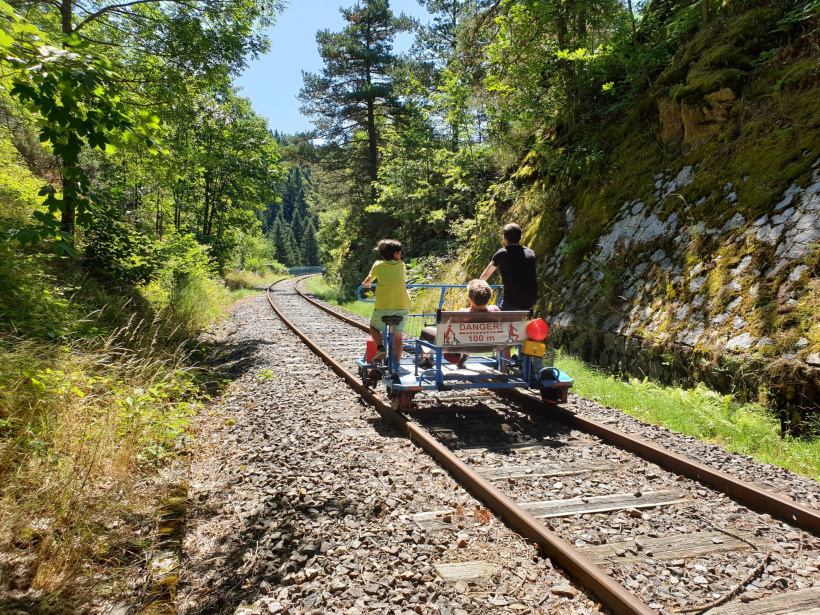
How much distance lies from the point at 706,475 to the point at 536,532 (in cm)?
183

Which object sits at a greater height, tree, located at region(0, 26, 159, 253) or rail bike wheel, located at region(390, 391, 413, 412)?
tree, located at region(0, 26, 159, 253)

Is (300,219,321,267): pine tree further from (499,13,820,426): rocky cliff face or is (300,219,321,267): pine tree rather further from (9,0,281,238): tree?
(499,13,820,426): rocky cliff face

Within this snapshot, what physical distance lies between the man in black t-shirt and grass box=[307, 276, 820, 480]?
67.3 inches

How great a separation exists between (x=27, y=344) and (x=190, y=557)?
3285 millimetres

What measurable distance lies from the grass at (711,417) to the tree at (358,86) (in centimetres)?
2147

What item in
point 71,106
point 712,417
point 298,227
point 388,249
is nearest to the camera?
point 71,106

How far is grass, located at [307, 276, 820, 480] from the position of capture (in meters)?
4.76

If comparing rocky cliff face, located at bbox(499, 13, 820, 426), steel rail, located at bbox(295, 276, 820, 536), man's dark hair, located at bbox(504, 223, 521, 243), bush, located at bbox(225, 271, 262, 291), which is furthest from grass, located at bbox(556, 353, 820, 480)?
bush, located at bbox(225, 271, 262, 291)

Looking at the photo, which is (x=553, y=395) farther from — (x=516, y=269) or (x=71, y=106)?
(x=71, y=106)

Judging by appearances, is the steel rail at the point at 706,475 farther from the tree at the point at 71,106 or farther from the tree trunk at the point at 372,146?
the tree trunk at the point at 372,146

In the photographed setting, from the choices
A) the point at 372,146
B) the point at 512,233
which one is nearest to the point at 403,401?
the point at 512,233

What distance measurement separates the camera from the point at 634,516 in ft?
12.1

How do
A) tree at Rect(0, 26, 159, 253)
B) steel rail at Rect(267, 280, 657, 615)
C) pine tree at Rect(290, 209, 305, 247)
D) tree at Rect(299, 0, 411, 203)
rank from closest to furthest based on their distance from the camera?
steel rail at Rect(267, 280, 657, 615), tree at Rect(0, 26, 159, 253), tree at Rect(299, 0, 411, 203), pine tree at Rect(290, 209, 305, 247)

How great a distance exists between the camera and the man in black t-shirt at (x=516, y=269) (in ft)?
21.0
